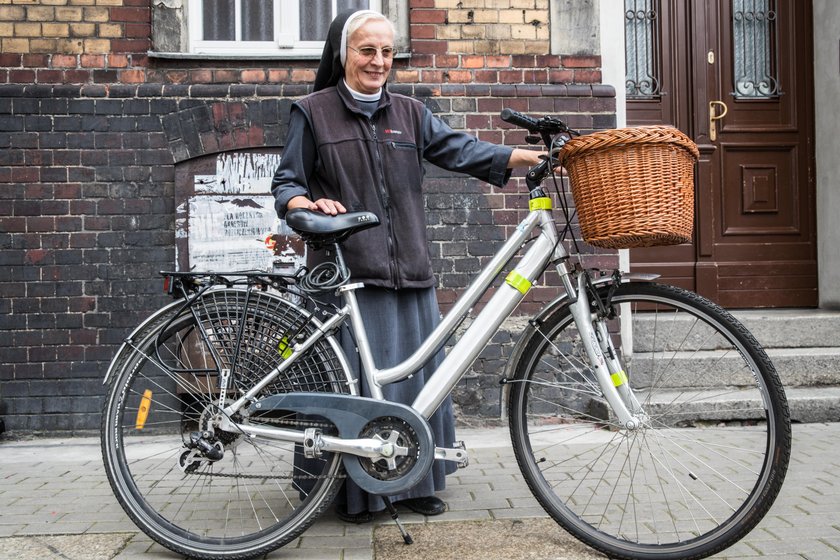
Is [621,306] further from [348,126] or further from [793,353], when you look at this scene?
[793,353]

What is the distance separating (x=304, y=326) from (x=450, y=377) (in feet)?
1.83

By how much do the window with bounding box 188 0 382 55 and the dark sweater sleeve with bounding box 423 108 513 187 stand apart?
237cm

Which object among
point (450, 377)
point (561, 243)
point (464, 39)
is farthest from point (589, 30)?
point (450, 377)

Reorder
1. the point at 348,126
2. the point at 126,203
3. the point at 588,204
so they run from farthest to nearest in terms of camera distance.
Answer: the point at 126,203
the point at 348,126
the point at 588,204

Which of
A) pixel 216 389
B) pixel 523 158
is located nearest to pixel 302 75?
pixel 523 158

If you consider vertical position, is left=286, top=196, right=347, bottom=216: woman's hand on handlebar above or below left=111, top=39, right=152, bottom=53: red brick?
below

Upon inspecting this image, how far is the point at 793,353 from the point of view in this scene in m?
5.61

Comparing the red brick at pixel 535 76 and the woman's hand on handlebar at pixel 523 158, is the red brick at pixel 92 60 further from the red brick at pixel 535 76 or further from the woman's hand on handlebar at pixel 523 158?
the woman's hand on handlebar at pixel 523 158

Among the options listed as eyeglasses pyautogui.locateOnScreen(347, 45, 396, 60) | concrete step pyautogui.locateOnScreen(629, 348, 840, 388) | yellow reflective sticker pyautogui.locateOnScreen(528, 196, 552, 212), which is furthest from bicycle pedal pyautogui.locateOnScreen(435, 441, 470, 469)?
concrete step pyautogui.locateOnScreen(629, 348, 840, 388)

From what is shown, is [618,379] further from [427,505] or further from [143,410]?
[143,410]

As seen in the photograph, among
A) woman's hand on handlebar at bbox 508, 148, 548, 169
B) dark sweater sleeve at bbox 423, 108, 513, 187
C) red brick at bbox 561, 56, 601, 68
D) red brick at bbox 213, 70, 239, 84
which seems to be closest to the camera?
woman's hand on handlebar at bbox 508, 148, 548, 169

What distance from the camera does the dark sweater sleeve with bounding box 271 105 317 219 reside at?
3244mm

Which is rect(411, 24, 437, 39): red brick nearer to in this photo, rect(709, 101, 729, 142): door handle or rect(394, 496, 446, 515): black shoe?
rect(709, 101, 729, 142): door handle

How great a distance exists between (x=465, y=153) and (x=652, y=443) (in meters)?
1.37
